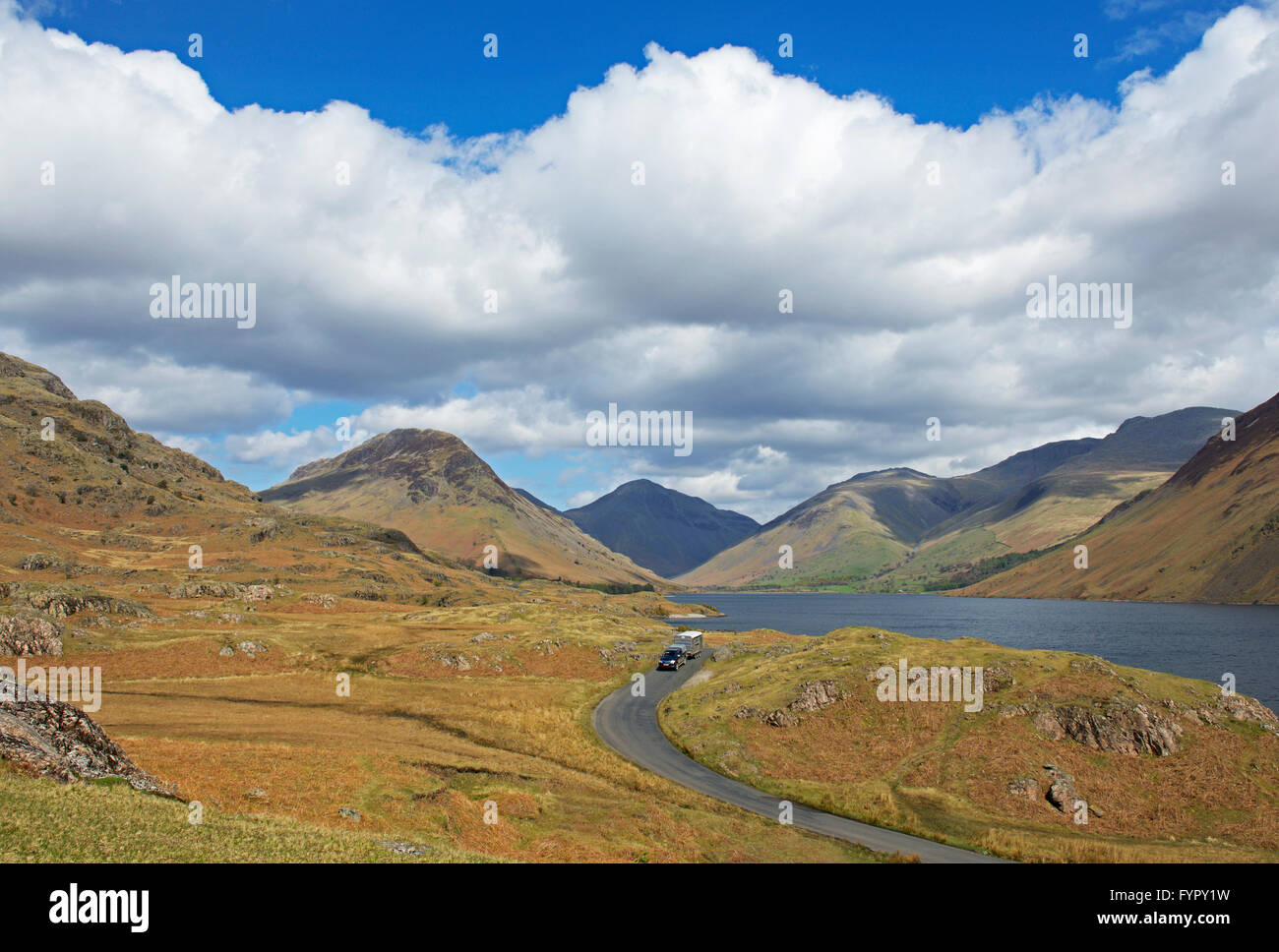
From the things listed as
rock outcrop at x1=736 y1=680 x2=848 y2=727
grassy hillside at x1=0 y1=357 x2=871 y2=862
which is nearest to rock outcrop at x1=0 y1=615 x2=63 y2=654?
grassy hillside at x1=0 y1=357 x2=871 y2=862

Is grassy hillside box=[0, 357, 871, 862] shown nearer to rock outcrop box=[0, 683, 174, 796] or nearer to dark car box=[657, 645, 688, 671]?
rock outcrop box=[0, 683, 174, 796]

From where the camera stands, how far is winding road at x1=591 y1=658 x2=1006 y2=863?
140 ft

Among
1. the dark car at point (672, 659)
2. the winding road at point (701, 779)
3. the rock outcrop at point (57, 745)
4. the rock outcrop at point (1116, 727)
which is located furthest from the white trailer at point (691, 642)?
the rock outcrop at point (57, 745)

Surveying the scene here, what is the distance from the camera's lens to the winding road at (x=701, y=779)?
42.6m

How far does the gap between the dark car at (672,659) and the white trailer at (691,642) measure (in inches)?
111

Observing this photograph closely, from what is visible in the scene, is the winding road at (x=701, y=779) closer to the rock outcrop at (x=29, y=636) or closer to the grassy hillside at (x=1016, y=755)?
the grassy hillside at (x=1016, y=755)

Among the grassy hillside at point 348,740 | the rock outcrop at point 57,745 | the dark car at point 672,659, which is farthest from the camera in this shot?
the dark car at point 672,659

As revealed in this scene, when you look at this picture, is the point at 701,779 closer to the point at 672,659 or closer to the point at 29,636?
the point at 672,659

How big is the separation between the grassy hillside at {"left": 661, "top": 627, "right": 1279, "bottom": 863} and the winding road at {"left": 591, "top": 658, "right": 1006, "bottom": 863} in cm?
177

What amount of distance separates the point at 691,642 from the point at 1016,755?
64.5 metres

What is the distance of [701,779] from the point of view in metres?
54.9

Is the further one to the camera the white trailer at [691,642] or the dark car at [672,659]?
the white trailer at [691,642]
